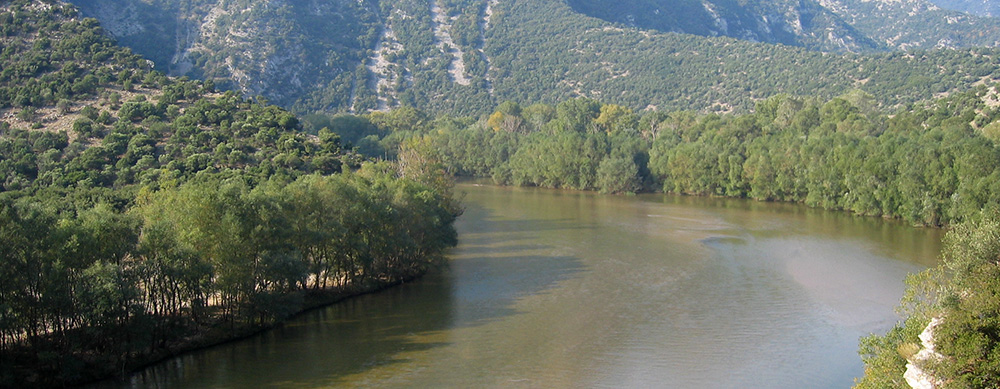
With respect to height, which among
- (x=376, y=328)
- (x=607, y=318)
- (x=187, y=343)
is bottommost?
(x=607, y=318)

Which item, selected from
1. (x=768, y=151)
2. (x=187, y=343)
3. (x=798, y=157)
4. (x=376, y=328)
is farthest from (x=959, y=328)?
(x=768, y=151)

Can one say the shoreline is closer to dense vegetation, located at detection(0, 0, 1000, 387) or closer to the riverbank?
the riverbank

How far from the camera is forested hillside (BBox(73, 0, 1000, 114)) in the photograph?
119 metres

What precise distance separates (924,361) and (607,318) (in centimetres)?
1825

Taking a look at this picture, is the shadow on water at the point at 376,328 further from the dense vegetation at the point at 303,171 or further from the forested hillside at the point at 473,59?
the forested hillside at the point at 473,59

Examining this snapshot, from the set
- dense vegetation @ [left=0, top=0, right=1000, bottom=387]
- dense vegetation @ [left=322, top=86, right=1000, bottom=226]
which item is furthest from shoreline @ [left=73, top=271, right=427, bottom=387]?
dense vegetation @ [left=322, top=86, right=1000, bottom=226]

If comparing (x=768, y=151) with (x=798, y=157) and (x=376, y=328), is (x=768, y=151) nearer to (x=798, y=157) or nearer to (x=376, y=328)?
(x=798, y=157)

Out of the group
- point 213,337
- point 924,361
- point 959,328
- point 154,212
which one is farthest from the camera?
point 154,212

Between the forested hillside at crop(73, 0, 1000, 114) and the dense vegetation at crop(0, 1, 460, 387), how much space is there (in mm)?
59762

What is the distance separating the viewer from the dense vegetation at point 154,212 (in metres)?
24.7

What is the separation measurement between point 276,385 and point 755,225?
4241cm

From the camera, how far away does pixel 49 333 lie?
2584cm

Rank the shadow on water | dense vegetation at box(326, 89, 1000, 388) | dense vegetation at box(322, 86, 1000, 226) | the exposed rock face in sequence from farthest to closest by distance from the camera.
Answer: dense vegetation at box(322, 86, 1000, 226), the shadow on water, dense vegetation at box(326, 89, 1000, 388), the exposed rock face

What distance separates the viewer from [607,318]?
3362 cm
